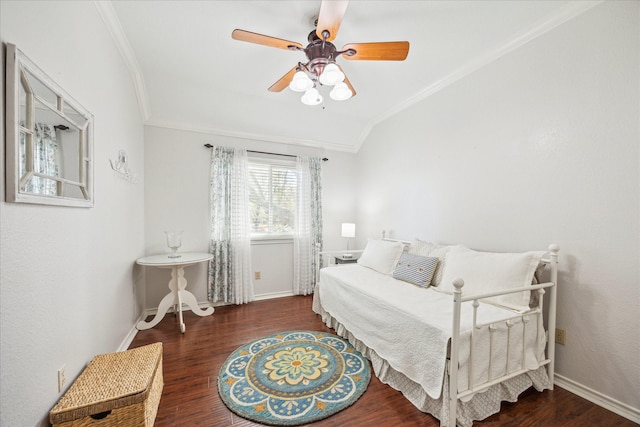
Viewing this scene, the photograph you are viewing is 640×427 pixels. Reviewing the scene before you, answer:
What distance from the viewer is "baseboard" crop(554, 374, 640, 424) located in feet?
4.94

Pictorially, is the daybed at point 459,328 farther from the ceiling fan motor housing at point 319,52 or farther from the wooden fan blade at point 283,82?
the wooden fan blade at point 283,82

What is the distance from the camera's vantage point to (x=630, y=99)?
1521mm

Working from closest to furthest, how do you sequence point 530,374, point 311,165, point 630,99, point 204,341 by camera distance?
point 630,99, point 530,374, point 204,341, point 311,165

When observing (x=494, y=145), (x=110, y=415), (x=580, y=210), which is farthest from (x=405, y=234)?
(x=110, y=415)

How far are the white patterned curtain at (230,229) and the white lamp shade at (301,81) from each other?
1.88 meters

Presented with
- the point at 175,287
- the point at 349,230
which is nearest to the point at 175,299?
the point at 175,287

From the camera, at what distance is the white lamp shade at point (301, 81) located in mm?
1743

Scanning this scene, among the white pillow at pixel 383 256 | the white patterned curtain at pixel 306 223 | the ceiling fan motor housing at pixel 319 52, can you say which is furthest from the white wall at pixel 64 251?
the white pillow at pixel 383 256

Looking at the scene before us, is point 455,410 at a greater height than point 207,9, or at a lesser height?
lesser

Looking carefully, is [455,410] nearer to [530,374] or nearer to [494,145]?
[530,374]

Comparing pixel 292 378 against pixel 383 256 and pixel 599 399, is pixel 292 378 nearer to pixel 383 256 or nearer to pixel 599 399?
pixel 383 256

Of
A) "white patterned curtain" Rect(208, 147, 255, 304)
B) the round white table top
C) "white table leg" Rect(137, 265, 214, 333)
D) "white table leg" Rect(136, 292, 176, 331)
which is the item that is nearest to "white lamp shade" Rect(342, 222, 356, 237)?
"white patterned curtain" Rect(208, 147, 255, 304)

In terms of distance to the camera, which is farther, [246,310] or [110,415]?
[246,310]

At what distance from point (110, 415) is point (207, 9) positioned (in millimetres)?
2483
